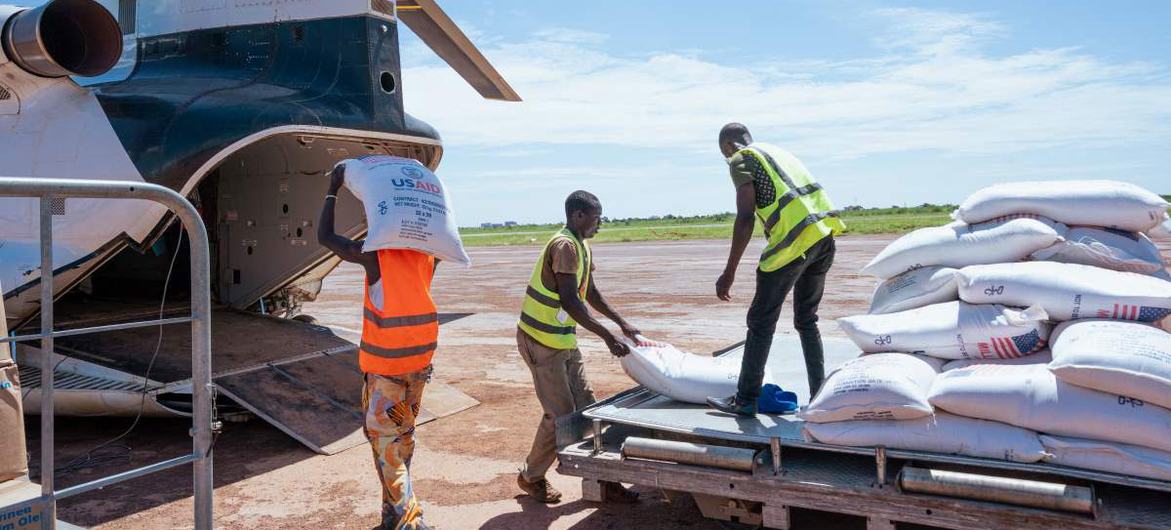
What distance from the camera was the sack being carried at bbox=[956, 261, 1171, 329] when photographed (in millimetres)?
4125

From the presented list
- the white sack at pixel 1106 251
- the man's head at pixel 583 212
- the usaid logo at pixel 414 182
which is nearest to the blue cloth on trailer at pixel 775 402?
the man's head at pixel 583 212

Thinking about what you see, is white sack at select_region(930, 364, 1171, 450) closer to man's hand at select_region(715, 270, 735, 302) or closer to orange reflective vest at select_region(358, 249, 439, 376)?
man's hand at select_region(715, 270, 735, 302)

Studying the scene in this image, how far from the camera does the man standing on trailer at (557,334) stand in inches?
191

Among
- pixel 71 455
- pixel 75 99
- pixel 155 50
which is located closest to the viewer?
pixel 71 455

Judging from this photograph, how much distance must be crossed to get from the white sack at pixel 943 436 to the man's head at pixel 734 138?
179cm

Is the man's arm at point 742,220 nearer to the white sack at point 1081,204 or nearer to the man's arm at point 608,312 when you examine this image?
the man's arm at point 608,312

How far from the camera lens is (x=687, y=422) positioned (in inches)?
176

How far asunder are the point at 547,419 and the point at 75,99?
4895mm

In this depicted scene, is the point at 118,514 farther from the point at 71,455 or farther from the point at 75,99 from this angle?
the point at 75,99

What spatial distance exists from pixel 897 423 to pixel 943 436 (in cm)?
20

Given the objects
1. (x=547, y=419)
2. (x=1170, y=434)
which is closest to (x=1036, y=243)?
(x=1170, y=434)

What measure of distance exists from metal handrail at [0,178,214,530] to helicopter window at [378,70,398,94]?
491 cm

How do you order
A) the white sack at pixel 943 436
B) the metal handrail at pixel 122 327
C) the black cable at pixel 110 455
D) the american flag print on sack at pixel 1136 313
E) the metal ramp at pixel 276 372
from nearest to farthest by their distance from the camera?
the metal handrail at pixel 122 327 < the white sack at pixel 943 436 < the american flag print on sack at pixel 1136 313 < the black cable at pixel 110 455 < the metal ramp at pixel 276 372

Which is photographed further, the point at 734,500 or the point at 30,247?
the point at 30,247
